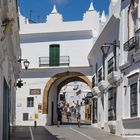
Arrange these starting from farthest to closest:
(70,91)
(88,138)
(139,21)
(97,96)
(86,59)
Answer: (70,91), (86,59), (97,96), (88,138), (139,21)

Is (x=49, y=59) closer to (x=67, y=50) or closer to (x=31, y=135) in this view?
(x=67, y=50)

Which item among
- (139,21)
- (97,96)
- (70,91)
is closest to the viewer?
(139,21)

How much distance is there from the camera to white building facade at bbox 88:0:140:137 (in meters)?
20.5

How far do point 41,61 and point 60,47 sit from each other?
6.25 feet

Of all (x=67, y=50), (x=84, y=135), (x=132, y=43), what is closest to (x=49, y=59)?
(x=67, y=50)

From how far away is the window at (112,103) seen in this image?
25719 mm

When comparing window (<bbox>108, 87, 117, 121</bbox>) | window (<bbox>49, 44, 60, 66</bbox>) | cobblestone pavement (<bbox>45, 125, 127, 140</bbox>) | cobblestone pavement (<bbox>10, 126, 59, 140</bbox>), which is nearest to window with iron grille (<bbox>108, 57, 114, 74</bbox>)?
window (<bbox>108, 87, 117, 121</bbox>)

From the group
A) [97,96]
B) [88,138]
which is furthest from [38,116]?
[88,138]

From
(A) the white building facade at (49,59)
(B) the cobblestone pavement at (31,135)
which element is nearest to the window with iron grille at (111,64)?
(B) the cobblestone pavement at (31,135)

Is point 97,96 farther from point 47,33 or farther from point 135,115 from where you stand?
point 135,115

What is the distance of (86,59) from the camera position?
1518 inches

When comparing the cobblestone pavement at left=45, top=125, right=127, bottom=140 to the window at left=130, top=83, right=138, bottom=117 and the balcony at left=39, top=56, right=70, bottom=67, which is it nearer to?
the window at left=130, top=83, right=138, bottom=117

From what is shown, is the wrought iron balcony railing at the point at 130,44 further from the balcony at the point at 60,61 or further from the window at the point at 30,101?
the window at the point at 30,101

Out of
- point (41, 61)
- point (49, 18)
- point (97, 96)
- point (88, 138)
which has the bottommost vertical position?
point (88, 138)
